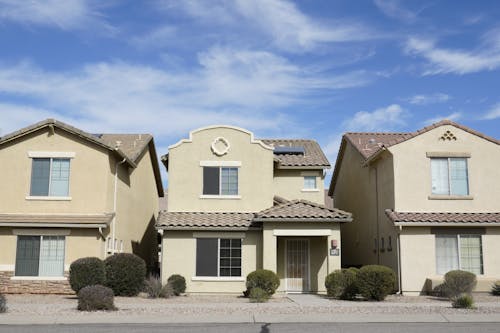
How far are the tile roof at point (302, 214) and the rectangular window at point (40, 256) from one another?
7768 mm

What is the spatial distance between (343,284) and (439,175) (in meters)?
6.60

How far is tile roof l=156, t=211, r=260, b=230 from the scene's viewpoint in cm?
2395

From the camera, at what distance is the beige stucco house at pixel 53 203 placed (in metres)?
22.2

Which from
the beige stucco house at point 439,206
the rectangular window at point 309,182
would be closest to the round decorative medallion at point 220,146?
the rectangular window at point 309,182

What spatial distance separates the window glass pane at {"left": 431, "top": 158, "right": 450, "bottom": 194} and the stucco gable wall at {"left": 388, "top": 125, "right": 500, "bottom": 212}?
0.88ft

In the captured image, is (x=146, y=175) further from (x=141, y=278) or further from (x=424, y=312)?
(x=424, y=312)

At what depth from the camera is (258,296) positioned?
66.2ft

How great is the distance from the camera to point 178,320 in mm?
14820

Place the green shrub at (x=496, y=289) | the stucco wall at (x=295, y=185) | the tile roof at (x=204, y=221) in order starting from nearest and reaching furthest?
the green shrub at (x=496, y=289), the tile roof at (x=204, y=221), the stucco wall at (x=295, y=185)

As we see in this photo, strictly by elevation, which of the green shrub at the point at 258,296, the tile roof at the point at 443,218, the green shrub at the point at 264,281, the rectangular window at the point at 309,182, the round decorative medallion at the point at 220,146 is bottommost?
the green shrub at the point at 258,296

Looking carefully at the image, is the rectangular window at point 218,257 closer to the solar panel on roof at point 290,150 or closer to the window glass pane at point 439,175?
the solar panel on roof at point 290,150

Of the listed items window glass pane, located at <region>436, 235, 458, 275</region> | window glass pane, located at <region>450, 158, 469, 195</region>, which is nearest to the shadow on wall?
window glass pane, located at <region>436, 235, 458, 275</region>

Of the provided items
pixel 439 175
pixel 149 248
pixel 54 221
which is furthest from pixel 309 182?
pixel 54 221

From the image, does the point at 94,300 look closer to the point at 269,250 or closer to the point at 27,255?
the point at 27,255
